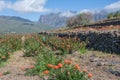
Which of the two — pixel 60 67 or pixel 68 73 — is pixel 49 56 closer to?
pixel 60 67

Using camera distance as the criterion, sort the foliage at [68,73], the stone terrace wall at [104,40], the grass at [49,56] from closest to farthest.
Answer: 1. the foliage at [68,73]
2. the grass at [49,56]
3. the stone terrace wall at [104,40]

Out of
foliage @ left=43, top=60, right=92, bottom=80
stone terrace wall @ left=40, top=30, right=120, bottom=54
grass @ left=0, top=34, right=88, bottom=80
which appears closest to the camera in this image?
foliage @ left=43, top=60, right=92, bottom=80

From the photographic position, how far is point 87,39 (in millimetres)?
21406

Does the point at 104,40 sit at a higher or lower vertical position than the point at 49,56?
higher

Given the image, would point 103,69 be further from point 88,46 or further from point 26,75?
point 88,46

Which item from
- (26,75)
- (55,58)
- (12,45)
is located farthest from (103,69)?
(12,45)

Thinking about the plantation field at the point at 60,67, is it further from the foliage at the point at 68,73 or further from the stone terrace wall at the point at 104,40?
the stone terrace wall at the point at 104,40

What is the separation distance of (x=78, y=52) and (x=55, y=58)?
5.49 meters

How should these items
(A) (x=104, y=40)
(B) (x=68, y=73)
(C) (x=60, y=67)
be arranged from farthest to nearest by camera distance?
(A) (x=104, y=40)
(C) (x=60, y=67)
(B) (x=68, y=73)

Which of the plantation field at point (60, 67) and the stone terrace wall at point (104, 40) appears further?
the stone terrace wall at point (104, 40)

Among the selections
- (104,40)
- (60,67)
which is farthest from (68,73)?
(104,40)

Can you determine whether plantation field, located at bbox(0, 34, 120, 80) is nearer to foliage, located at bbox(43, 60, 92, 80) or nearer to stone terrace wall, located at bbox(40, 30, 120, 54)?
foliage, located at bbox(43, 60, 92, 80)

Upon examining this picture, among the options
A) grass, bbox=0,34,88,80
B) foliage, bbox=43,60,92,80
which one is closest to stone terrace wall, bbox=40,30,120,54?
grass, bbox=0,34,88,80

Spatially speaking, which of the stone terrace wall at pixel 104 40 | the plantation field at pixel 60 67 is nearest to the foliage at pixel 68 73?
the plantation field at pixel 60 67
